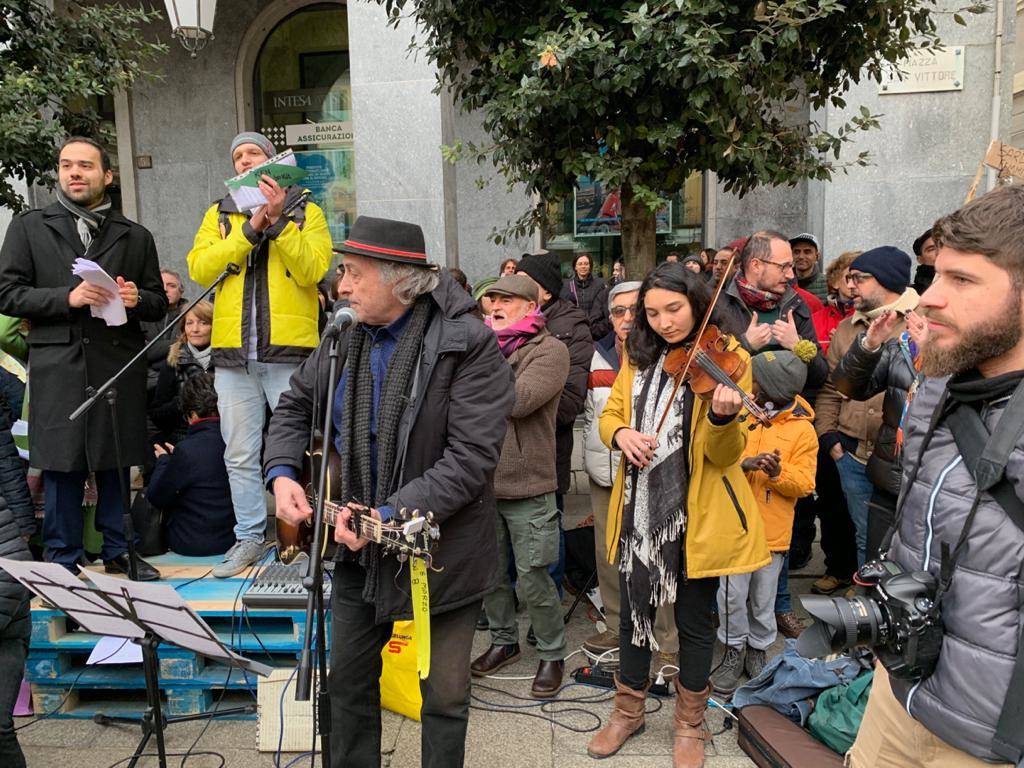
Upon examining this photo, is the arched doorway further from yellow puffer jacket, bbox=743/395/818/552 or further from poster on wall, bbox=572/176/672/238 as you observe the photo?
yellow puffer jacket, bbox=743/395/818/552

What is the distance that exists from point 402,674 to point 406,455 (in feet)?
5.03

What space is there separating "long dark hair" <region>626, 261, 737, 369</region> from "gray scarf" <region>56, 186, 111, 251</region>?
9.29 feet

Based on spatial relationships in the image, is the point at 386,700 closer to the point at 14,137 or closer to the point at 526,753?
the point at 526,753

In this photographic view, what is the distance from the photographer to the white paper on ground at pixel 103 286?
3812mm

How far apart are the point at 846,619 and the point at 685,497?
141 centimetres

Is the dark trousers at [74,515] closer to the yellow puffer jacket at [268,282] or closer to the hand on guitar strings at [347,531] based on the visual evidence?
the yellow puffer jacket at [268,282]

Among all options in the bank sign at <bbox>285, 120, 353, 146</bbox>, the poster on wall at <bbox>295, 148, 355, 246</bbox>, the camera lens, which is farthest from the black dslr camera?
the bank sign at <bbox>285, 120, 353, 146</bbox>

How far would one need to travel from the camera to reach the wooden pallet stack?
12.6 feet

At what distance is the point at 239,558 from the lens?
4.40m

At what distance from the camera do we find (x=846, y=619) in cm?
194

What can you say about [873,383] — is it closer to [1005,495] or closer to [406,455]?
[1005,495]

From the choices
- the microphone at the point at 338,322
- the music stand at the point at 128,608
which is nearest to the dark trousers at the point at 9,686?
the music stand at the point at 128,608

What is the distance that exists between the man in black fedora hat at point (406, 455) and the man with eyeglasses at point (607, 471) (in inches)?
57.6

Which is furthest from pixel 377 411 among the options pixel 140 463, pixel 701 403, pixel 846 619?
pixel 140 463
